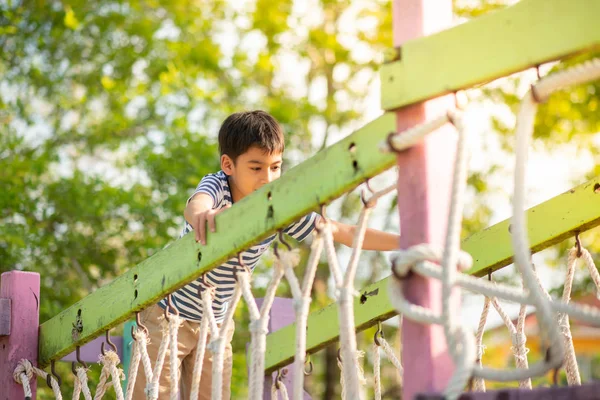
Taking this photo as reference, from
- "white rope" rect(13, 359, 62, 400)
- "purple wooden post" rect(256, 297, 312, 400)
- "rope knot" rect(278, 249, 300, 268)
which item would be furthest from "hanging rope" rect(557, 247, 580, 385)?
"white rope" rect(13, 359, 62, 400)

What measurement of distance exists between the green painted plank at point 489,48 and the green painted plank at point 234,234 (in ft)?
0.24

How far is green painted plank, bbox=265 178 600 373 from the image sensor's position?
192cm

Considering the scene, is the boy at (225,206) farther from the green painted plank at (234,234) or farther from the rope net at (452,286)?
the rope net at (452,286)

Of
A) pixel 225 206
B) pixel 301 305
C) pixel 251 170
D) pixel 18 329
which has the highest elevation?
pixel 251 170

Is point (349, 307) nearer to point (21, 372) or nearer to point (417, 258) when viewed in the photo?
point (417, 258)

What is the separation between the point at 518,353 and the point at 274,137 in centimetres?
101

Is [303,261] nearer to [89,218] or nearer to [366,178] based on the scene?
[89,218]

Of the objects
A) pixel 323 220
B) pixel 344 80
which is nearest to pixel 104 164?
pixel 344 80

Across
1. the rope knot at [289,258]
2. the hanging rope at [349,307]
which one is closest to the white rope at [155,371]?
the rope knot at [289,258]

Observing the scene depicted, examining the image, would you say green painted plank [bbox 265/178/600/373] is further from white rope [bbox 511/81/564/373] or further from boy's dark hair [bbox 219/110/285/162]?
white rope [bbox 511/81/564/373]

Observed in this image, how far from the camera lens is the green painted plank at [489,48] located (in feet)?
3.57

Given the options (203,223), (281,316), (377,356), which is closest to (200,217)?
(203,223)

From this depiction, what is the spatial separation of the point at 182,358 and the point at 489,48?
5.49 ft

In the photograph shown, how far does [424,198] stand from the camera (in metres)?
1.24
